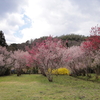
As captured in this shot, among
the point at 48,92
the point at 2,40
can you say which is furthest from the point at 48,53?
the point at 2,40

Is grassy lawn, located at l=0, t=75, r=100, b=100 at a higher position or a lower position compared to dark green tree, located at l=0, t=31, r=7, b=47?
lower

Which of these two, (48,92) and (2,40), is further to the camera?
(2,40)

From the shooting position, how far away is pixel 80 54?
20.5 meters

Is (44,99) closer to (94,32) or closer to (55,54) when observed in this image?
(55,54)

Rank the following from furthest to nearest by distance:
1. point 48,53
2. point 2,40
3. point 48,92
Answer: point 2,40 < point 48,53 < point 48,92

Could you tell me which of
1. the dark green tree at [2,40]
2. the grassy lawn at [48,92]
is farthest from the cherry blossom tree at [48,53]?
the dark green tree at [2,40]

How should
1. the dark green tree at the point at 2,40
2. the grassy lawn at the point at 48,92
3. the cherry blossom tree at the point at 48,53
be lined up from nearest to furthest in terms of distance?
the grassy lawn at the point at 48,92
the cherry blossom tree at the point at 48,53
the dark green tree at the point at 2,40

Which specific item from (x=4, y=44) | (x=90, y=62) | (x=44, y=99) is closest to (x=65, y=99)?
(x=44, y=99)

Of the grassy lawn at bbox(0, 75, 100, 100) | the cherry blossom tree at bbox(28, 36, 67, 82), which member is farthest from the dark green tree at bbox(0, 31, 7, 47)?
the grassy lawn at bbox(0, 75, 100, 100)

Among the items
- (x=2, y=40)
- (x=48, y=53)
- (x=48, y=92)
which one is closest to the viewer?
(x=48, y=92)

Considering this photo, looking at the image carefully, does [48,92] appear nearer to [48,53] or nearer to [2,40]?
[48,53]

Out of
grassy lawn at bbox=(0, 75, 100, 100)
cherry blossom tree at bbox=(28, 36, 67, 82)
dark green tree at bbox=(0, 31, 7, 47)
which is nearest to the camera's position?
grassy lawn at bbox=(0, 75, 100, 100)

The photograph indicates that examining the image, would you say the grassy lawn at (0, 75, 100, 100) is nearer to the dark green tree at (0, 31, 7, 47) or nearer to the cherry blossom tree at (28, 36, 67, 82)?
the cherry blossom tree at (28, 36, 67, 82)

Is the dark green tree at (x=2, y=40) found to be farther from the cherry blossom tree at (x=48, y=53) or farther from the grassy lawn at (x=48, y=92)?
the grassy lawn at (x=48, y=92)
